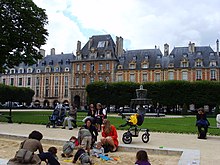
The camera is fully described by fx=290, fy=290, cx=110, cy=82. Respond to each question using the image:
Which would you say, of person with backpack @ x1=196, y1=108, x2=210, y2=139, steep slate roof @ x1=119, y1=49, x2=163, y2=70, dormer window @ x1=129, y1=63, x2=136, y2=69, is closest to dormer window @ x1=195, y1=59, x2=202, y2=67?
steep slate roof @ x1=119, y1=49, x2=163, y2=70

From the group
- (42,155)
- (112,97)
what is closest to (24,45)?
(112,97)

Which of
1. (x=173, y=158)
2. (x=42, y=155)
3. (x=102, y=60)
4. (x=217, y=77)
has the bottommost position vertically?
(x=173, y=158)

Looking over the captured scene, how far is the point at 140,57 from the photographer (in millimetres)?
62000

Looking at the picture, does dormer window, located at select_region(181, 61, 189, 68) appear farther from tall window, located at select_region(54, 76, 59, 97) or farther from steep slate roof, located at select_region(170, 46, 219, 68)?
tall window, located at select_region(54, 76, 59, 97)

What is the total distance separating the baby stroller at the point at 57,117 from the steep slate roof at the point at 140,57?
143 feet

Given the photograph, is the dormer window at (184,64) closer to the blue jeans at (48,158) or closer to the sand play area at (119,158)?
the sand play area at (119,158)

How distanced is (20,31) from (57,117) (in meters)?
15.6

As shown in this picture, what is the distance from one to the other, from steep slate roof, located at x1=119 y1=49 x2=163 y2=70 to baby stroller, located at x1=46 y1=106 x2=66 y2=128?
43.5 meters

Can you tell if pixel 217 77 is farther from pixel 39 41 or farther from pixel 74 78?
pixel 39 41

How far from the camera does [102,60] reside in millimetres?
62375

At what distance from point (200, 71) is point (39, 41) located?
36415 millimetres

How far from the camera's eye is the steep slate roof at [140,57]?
2377 inches

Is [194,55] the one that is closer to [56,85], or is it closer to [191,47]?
[191,47]

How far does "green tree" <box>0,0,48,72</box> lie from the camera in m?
28.8
